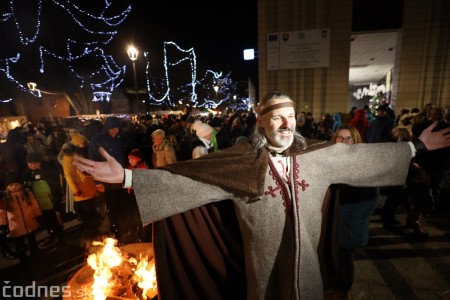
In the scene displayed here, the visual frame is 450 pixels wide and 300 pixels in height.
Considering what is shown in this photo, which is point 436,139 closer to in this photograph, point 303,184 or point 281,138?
point 303,184

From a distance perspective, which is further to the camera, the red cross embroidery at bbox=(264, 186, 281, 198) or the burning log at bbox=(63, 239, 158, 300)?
the burning log at bbox=(63, 239, 158, 300)

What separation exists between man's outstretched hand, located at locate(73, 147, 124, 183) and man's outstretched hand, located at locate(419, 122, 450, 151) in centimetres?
244

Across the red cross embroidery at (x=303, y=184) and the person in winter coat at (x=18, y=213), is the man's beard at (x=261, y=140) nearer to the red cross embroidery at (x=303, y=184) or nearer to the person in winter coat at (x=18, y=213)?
the red cross embroidery at (x=303, y=184)

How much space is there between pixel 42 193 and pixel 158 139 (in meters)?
2.39

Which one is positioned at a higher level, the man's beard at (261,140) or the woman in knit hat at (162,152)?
the man's beard at (261,140)

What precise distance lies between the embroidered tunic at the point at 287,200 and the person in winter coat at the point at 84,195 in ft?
12.4

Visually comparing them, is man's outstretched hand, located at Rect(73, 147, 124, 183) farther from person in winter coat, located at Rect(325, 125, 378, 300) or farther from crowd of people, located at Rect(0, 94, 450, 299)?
person in winter coat, located at Rect(325, 125, 378, 300)

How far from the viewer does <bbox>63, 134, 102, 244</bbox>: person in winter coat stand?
516 centimetres

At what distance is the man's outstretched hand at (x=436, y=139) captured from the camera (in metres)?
2.10

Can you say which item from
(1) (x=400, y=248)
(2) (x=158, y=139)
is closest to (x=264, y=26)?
(2) (x=158, y=139)

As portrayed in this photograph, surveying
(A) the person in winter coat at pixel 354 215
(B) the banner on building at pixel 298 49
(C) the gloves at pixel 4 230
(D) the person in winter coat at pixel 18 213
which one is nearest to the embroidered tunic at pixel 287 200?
(A) the person in winter coat at pixel 354 215

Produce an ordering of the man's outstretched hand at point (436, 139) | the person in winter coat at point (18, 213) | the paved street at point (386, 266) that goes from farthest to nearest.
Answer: the person in winter coat at point (18, 213)
the paved street at point (386, 266)
the man's outstretched hand at point (436, 139)

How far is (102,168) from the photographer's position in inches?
78.7

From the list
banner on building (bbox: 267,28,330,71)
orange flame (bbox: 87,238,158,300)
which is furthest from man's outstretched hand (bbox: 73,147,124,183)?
banner on building (bbox: 267,28,330,71)
